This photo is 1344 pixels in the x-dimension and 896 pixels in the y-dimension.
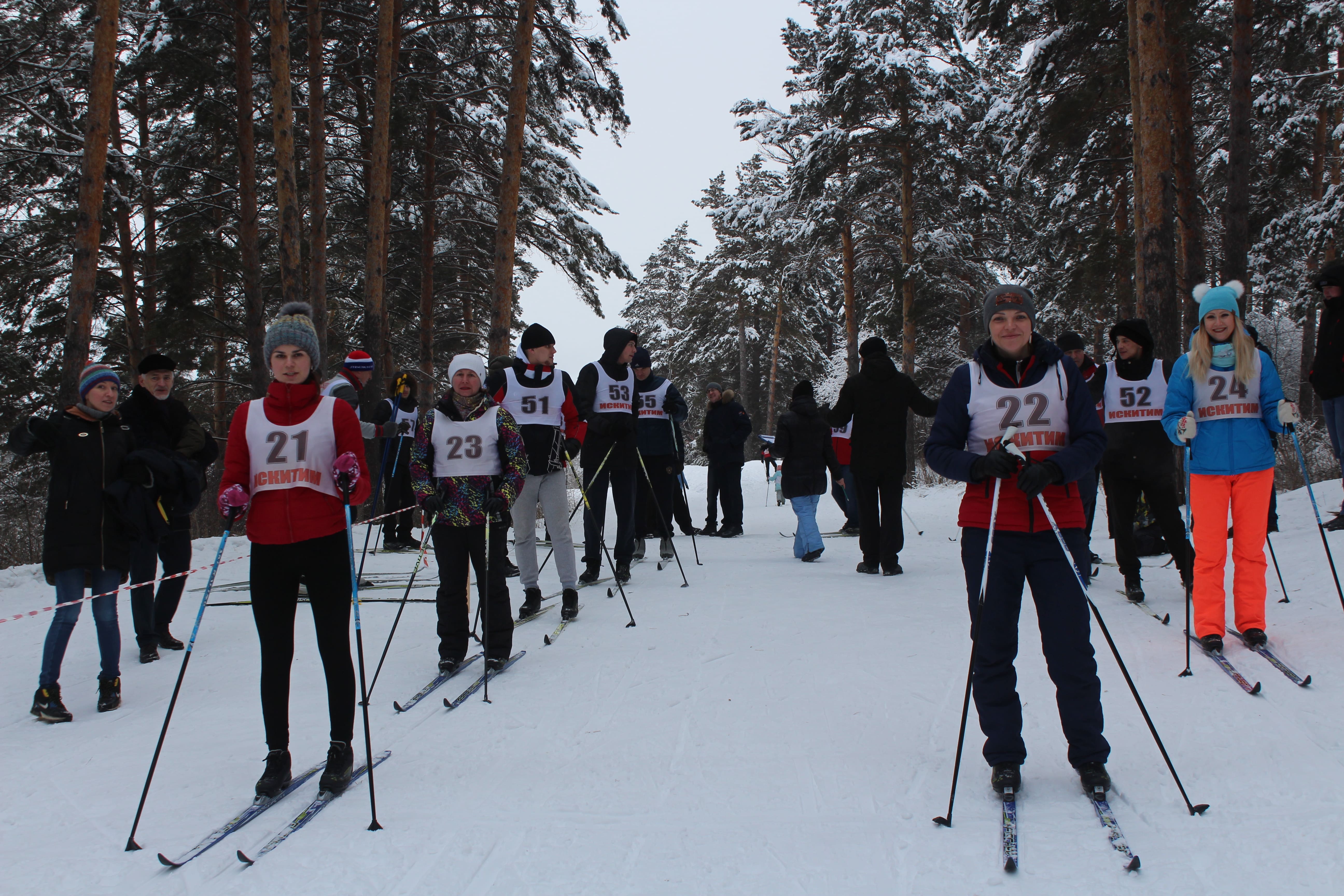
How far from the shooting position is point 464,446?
540 centimetres

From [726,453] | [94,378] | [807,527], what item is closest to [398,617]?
[94,378]

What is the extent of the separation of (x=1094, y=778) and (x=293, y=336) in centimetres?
383

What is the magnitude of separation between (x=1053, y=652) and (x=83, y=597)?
5.30m

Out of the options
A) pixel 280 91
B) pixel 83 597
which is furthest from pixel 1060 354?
pixel 280 91

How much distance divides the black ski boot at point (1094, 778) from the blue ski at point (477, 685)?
310cm

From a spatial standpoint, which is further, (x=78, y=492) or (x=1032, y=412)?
(x=78, y=492)

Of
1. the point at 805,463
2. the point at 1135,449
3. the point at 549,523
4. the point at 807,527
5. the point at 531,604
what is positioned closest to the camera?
the point at 1135,449

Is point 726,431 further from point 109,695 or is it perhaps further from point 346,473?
point 346,473

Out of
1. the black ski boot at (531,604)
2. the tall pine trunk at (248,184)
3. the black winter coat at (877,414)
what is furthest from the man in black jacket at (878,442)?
the tall pine trunk at (248,184)

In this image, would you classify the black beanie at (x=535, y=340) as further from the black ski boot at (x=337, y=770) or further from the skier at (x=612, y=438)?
the black ski boot at (x=337, y=770)

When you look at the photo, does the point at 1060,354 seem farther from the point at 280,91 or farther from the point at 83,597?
the point at 280,91

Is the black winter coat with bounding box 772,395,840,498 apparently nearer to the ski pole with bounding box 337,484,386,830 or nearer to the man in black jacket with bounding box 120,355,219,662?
the man in black jacket with bounding box 120,355,219,662

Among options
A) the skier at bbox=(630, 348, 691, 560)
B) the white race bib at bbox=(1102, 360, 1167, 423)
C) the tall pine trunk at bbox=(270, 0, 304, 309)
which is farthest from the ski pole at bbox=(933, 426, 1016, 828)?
the tall pine trunk at bbox=(270, 0, 304, 309)

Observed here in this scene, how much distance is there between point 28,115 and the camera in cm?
1220
